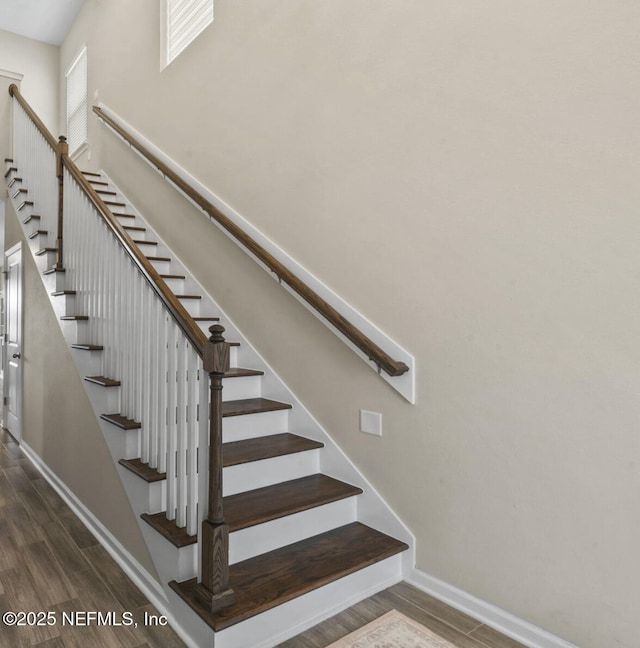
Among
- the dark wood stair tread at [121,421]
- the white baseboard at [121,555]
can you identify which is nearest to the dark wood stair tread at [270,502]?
the white baseboard at [121,555]

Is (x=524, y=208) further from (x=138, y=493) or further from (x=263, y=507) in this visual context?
(x=138, y=493)

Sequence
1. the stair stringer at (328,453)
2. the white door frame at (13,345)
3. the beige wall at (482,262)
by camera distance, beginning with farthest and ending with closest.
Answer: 1. the white door frame at (13,345)
2. the stair stringer at (328,453)
3. the beige wall at (482,262)

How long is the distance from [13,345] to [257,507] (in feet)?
12.9

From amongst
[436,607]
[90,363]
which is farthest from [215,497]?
[90,363]

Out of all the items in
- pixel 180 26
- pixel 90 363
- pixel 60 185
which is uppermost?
pixel 180 26

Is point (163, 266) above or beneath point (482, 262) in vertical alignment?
above

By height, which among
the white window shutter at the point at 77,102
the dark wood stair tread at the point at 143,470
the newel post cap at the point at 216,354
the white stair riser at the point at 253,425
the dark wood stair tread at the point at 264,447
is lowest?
the dark wood stair tread at the point at 143,470

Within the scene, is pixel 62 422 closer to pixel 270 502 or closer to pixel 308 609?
pixel 270 502

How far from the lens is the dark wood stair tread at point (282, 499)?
2.16m

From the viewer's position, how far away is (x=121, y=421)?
2.52 meters

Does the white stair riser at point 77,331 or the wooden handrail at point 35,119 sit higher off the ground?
the wooden handrail at point 35,119

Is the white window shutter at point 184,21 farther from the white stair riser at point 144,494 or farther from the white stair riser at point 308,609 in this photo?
the white stair riser at point 308,609

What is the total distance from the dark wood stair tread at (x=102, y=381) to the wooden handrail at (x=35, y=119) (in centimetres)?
177

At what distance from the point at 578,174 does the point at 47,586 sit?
107 inches
